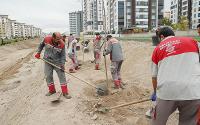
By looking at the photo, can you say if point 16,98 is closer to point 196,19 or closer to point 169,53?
point 169,53

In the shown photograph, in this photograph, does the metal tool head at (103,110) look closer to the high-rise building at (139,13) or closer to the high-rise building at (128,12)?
the high-rise building at (139,13)

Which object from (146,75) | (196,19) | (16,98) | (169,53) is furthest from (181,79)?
(196,19)

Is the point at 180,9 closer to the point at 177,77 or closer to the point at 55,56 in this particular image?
the point at 55,56

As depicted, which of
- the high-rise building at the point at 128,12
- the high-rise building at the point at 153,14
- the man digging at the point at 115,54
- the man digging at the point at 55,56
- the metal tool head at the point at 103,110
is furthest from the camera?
the high-rise building at the point at 153,14

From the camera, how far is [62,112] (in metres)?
5.88

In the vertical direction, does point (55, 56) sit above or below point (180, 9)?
below

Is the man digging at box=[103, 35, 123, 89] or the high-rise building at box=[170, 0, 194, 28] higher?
the high-rise building at box=[170, 0, 194, 28]

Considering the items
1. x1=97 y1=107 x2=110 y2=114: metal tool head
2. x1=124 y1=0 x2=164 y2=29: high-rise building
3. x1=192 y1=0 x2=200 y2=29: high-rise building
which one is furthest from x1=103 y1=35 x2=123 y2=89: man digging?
x1=124 y1=0 x2=164 y2=29: high-rise building

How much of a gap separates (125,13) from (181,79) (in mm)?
82023

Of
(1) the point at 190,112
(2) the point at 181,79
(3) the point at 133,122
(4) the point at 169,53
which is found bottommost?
(3) the point at 133,122

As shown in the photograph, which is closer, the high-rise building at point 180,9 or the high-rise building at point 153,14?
the high-rise building at point 180,9

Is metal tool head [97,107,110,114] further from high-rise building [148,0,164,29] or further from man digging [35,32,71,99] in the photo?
high-rise building [148,0,164,29]

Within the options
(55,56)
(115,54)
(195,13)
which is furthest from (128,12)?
(55,56)

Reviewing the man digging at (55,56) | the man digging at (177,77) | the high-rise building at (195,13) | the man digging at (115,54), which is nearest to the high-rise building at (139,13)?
the high-rise building at (195,13)
